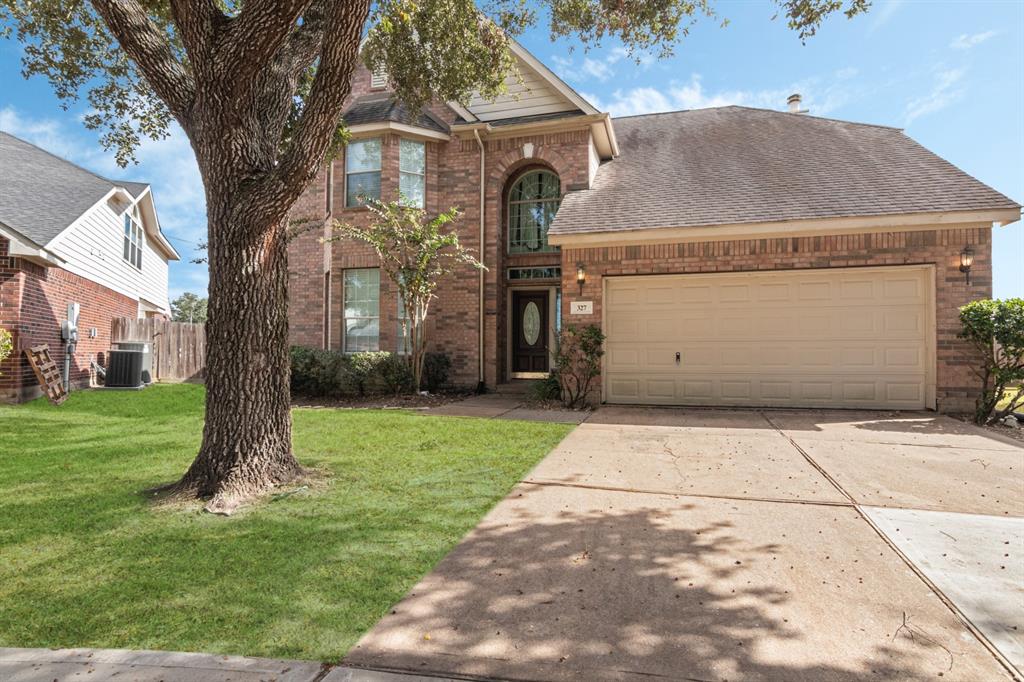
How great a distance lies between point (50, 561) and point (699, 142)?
13580 millimetres

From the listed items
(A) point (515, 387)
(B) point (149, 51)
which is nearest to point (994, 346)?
(A) point (515, 387)

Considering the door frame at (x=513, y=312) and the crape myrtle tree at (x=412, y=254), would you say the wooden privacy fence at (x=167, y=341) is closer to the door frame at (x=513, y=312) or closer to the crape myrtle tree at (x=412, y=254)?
the crape myrtle tree at (x=412, y=254)

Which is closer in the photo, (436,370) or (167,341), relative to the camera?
(436,370)

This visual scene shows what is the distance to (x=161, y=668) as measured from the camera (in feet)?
6.86

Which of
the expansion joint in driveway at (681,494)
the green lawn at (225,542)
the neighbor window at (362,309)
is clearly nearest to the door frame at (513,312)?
the neighbor window at (362,309)

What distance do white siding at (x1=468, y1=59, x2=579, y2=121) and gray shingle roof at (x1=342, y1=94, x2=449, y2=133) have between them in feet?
3.31

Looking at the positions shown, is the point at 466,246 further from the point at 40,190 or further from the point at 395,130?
the point at 40,190

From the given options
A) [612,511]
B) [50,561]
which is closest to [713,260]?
[612,511]

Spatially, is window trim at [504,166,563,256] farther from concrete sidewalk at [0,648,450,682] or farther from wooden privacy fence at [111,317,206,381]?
concrete sidewalk at [0,648,450,682]

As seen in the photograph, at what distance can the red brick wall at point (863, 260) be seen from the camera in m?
8.44

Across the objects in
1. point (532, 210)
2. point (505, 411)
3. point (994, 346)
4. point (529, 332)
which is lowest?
point (505, 411)

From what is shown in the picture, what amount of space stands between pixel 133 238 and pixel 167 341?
5.04m

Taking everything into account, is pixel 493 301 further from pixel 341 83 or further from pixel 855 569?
pixel 855 569

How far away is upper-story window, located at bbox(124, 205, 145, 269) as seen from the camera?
16.8 meters
